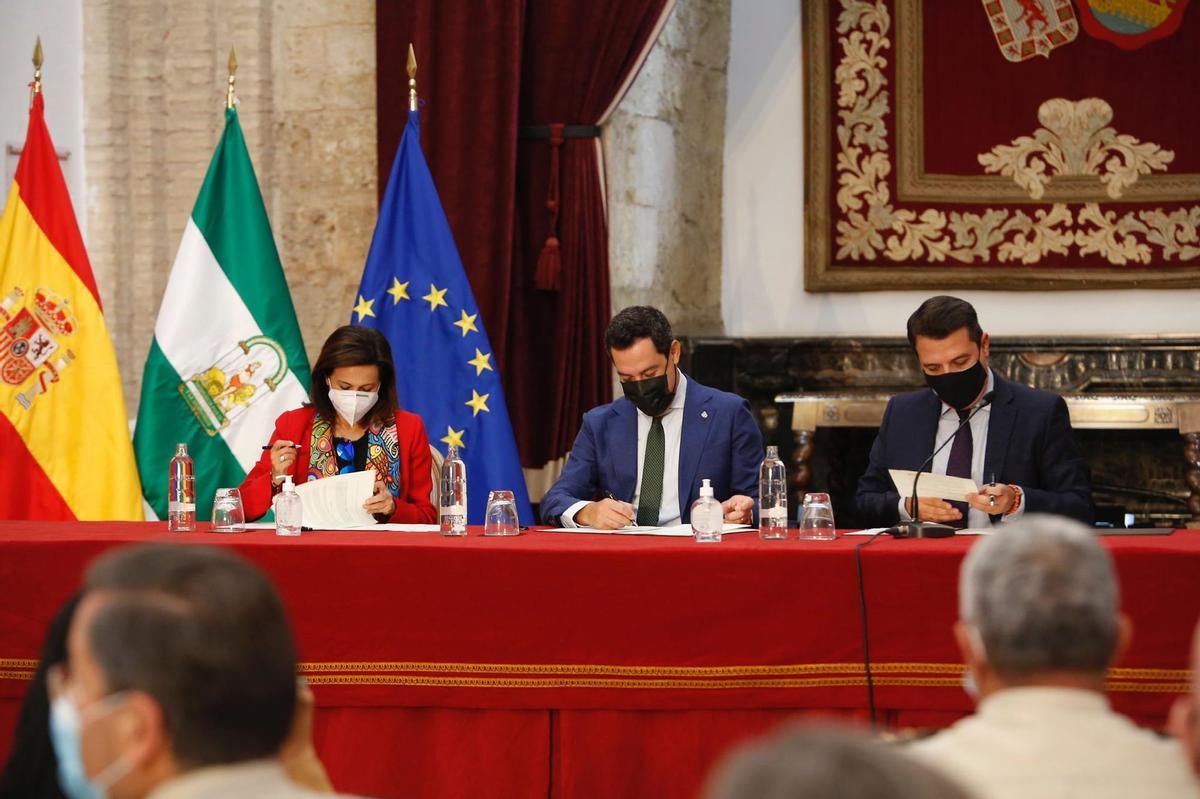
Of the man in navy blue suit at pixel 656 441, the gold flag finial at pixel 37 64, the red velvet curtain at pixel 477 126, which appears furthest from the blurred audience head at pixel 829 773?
the gold flag finial at pixel 37 64

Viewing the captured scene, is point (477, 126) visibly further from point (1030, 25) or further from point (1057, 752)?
point (1057, 752)

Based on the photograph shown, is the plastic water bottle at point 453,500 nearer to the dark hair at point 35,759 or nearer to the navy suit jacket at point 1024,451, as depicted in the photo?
the navy suit jacket at point 1024,451

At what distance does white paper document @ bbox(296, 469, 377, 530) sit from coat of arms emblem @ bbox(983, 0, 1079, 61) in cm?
372

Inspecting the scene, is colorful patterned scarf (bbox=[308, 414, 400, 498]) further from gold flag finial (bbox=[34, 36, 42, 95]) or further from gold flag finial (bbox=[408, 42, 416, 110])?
gold flag finial (bbox=[34, 36, 42, 95])

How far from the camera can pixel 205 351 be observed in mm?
5320

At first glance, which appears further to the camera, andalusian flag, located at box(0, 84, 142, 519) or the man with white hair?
andalusian flag, located at box(0, 84, 142, 519)

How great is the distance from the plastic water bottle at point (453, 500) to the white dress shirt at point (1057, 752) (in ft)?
7.05

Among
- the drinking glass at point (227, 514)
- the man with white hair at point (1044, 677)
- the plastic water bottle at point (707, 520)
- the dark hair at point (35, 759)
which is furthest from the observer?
the drinking glass at point (227, 514)

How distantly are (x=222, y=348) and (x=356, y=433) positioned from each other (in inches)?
48.1

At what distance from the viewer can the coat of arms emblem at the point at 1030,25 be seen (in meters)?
6.22

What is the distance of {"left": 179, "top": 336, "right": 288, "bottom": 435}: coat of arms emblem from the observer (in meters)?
5.26

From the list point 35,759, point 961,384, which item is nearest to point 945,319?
point 961,384

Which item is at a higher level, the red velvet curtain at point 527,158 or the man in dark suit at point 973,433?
the red velvet curtain at point 527,158

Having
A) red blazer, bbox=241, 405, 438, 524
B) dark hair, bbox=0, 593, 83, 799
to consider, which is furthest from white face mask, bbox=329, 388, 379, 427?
dark hair, bbox=0, 593, 83, 799
